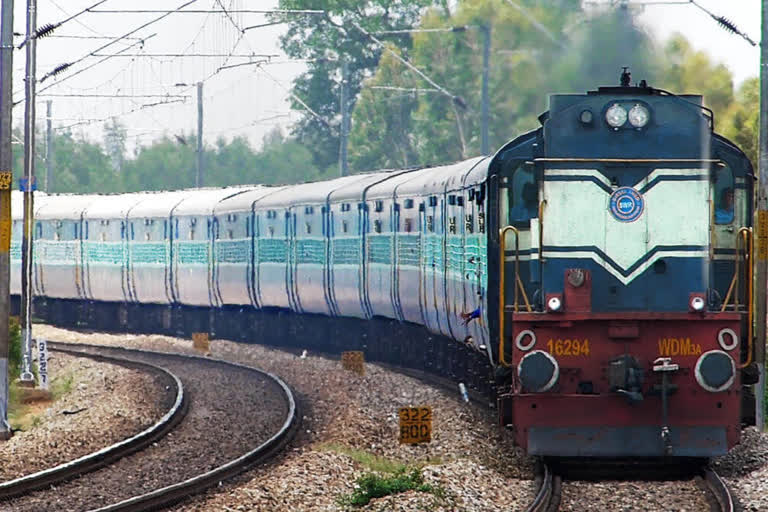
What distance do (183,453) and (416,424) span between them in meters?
2.82

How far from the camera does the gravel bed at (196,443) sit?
14.3 meters

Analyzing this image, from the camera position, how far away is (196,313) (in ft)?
122

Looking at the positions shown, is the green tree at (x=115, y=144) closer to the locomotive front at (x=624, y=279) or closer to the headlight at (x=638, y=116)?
the locomotive front at (x=624, y=279)

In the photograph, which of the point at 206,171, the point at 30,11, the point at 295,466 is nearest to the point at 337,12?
the point at 206,171

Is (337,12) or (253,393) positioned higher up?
(337,12)

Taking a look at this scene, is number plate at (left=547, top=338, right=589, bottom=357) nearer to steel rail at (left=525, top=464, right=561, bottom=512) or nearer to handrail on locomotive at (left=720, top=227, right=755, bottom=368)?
steel rail at (left=525, top=464, right=561, bottom=512)

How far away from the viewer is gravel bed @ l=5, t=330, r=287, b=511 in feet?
46.9

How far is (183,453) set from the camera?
667 inches

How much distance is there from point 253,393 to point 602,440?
384 inches

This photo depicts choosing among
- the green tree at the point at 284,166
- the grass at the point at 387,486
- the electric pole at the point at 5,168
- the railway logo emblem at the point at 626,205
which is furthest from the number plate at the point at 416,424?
the green tree at the point at 284,166

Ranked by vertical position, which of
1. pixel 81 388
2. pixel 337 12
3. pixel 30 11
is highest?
pixel 337 12

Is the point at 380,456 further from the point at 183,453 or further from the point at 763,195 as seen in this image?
the point at 763,195

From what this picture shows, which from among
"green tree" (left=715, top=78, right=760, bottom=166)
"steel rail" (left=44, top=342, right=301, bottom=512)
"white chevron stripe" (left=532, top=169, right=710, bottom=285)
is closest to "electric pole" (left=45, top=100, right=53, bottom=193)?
"green tree" (left=715, top=78, right=760, bottom=166)

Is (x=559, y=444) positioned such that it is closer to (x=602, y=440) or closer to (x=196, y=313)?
(x=602, y=440)
